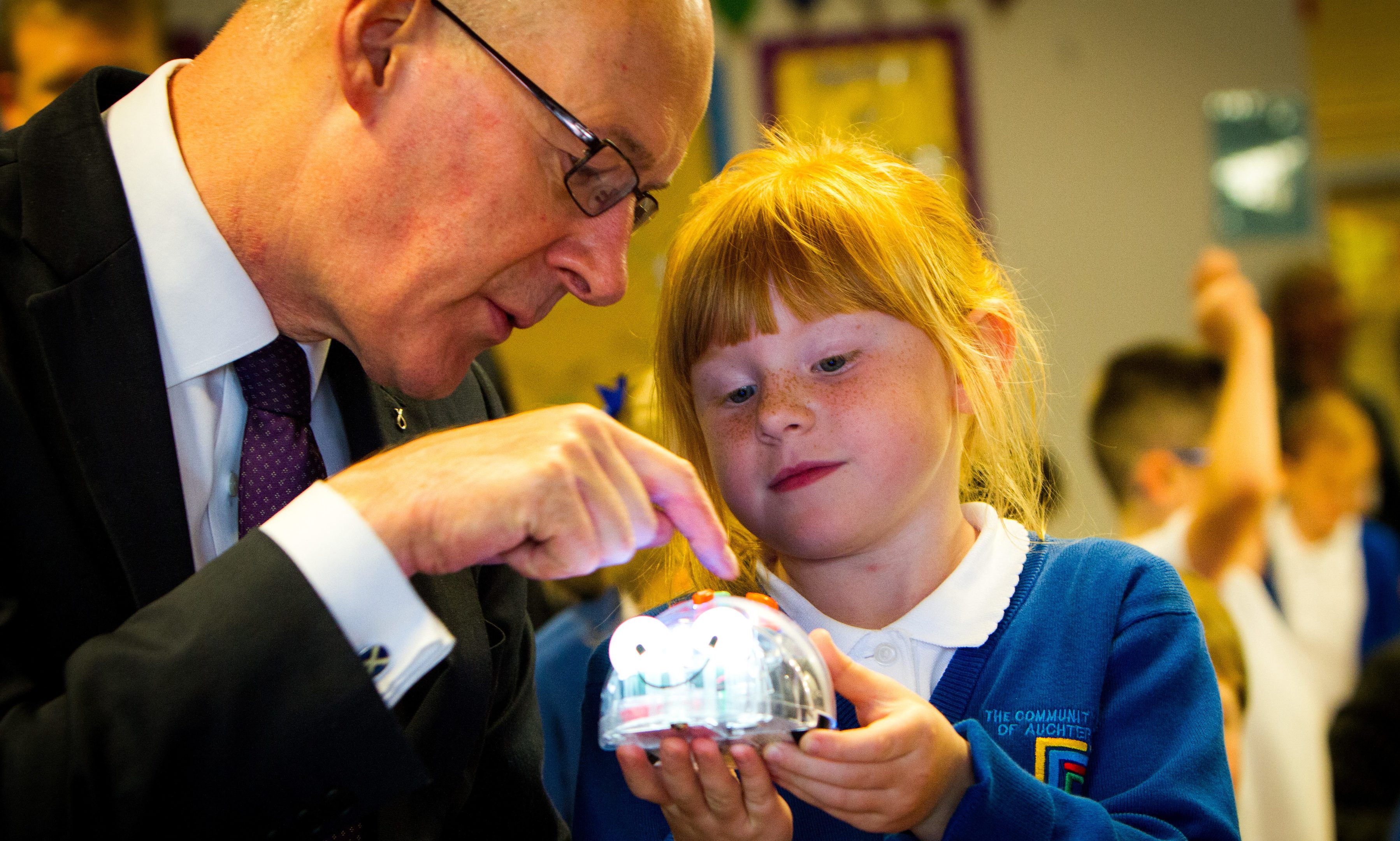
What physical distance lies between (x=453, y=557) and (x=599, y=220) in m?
0.48

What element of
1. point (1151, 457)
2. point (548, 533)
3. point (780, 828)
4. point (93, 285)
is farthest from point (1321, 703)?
point (93, 285)

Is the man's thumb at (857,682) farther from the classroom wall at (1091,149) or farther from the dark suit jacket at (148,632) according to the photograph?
the classroom wall at (1091,149)

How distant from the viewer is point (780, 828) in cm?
108

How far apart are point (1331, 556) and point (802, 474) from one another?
281 centimetres

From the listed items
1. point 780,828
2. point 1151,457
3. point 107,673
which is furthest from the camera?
point 1151,457

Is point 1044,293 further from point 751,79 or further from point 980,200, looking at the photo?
point 751,79

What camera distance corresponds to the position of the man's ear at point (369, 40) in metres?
1.21

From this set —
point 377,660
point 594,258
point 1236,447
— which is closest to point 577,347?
point 1236,447

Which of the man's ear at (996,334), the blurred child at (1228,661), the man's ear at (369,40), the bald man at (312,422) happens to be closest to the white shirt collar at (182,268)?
the bald man at (312,422)

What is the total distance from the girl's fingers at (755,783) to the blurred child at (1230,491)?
4.33ft

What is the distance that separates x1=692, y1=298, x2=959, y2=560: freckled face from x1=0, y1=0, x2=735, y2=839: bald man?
206mm

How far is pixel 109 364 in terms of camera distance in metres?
1.14

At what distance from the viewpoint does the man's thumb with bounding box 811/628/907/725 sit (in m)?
1.05

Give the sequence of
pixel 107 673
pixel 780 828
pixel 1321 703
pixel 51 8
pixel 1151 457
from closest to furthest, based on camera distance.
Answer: pixel 107 673 → pixel 780 828 → pixel 51 8 → pixel 1151 457 → pixel 1321 703
